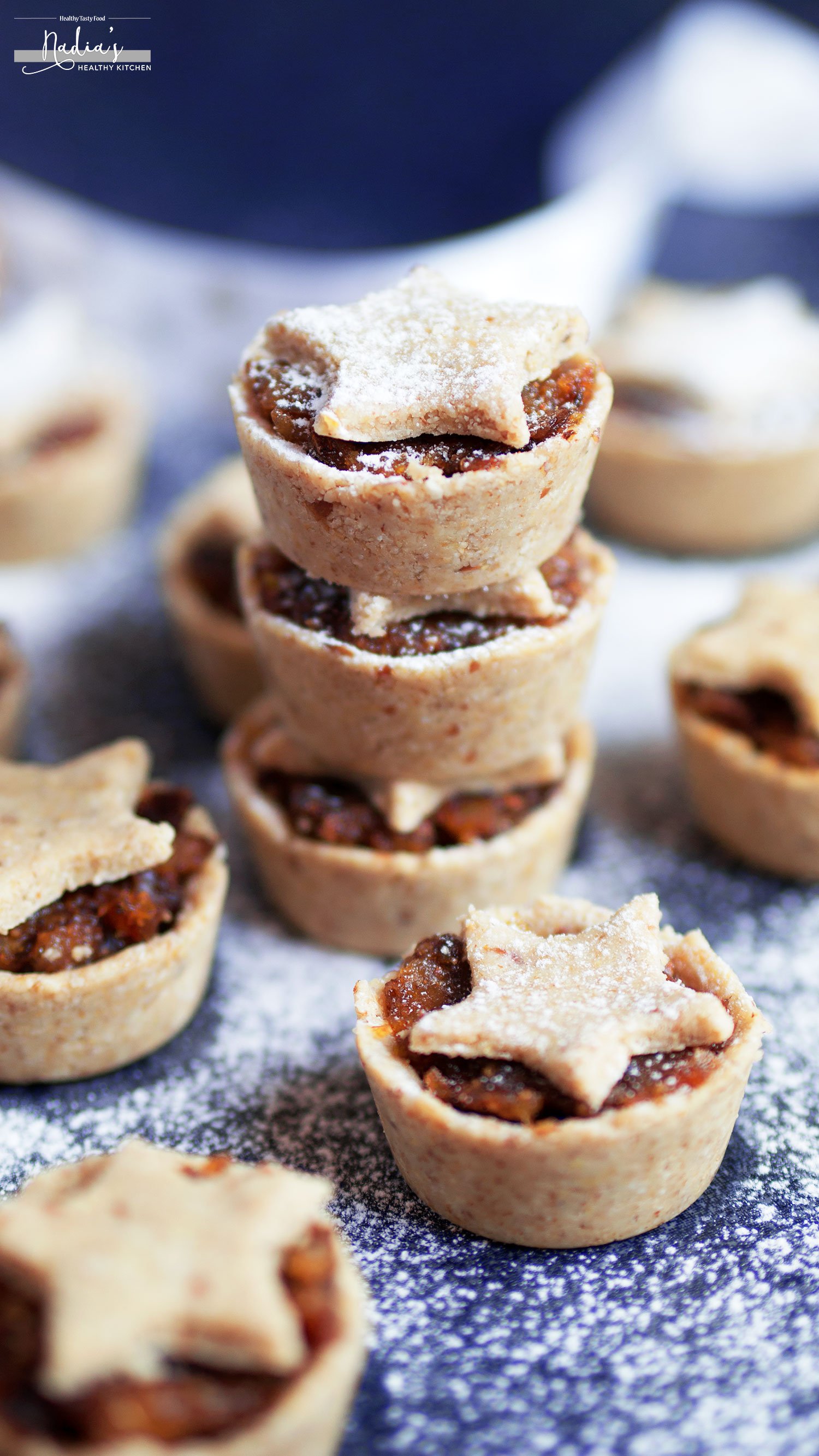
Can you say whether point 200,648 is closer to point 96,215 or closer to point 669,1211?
point 669,1211

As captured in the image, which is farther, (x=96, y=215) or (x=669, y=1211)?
(x=96, y=215)

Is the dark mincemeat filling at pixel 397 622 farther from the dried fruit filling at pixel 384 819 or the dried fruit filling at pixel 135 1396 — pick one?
the dried fruit filling at pixel 135 1396

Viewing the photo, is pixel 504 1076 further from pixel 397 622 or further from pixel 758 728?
pixel 758 728

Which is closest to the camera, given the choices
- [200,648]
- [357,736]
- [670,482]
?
[357,736]

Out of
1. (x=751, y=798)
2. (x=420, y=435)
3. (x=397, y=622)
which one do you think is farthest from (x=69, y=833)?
(x=751, y=798)

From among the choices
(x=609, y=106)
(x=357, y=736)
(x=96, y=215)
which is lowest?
(x=357, y=736)

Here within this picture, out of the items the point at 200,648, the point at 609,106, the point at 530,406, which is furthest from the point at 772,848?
the point at 609,106

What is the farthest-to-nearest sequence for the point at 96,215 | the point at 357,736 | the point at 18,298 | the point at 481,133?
1. the point at 481,133
2. the point at 96,215
3. the point at 18,298
4. the point at 357,736
